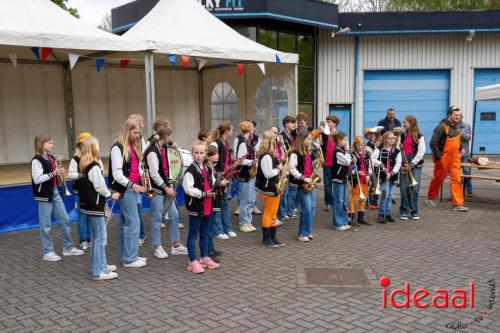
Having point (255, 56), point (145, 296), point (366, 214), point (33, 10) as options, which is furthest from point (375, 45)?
point (145, 296)

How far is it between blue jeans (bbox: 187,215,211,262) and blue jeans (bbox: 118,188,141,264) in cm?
69

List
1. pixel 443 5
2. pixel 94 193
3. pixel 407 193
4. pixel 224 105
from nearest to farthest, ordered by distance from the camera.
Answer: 1. pixel 94 193
2. pixel 407 193
3. pixel 224 105
4. pixel 443 5

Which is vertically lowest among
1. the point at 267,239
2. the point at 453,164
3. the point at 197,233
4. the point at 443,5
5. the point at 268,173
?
the point at 267,239

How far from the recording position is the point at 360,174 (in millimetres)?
7699

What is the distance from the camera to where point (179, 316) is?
4.37m

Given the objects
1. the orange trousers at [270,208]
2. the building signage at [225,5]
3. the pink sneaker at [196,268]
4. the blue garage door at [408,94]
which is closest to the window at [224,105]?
the building signage at [225,5]

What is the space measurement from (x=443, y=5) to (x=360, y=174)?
24641mm

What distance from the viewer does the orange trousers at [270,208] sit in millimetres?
6453

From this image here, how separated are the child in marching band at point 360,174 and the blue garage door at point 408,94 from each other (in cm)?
998

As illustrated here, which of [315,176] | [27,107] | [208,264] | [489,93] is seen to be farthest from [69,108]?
[489,93]

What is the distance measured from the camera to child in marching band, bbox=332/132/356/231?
721cm

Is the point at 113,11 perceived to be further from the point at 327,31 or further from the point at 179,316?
the point at 179,316

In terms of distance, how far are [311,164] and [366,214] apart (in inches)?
95.6

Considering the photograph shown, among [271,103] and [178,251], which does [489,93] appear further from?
[178,251]
